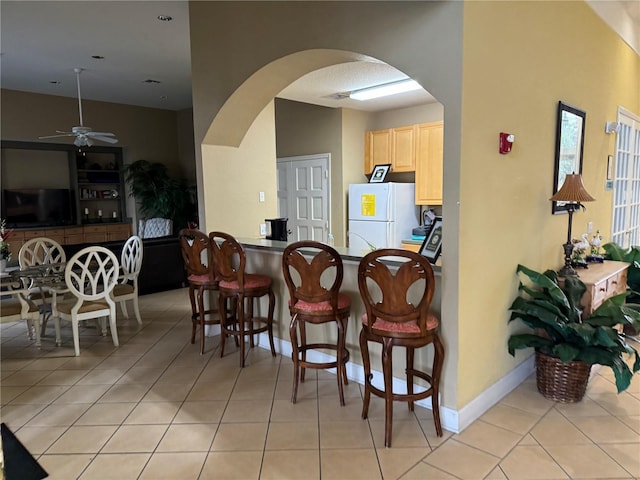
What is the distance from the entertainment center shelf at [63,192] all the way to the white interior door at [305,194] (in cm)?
353

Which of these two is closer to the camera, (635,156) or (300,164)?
(635,156)

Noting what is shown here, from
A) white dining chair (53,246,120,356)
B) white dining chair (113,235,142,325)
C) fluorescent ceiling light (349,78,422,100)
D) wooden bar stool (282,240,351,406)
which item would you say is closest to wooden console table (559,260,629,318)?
wooden bar stool (282,240,351,406)

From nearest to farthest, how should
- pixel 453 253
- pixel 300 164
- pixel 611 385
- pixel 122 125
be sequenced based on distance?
1. pixel 453 253
2. pixel 611 385
3. pixel 300 164
4. pixel 122 125

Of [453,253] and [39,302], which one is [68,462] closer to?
[453,253]

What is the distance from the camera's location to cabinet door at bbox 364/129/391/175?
5.91m

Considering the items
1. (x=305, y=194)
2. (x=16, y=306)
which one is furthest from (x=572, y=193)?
(x=16, y=306)

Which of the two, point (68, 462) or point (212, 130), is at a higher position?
point (212, 130)

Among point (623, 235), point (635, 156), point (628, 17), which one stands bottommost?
point (623, 235)

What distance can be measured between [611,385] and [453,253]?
175 centimetres

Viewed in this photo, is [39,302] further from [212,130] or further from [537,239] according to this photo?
[537,239]

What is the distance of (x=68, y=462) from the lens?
7.27 feet

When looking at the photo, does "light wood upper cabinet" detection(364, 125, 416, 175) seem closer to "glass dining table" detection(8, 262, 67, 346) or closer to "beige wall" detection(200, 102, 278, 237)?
"beige wall" detection(200, 102, 278, 237)

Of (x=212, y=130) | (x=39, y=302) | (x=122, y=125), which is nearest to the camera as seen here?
(x=212, y=130)

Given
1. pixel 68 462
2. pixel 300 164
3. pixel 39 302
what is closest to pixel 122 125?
pixel 300 164
